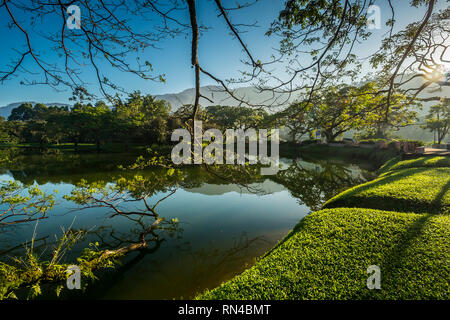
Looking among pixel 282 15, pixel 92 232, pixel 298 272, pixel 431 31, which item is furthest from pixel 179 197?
pixel 431 31

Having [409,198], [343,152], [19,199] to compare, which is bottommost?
[409,198]

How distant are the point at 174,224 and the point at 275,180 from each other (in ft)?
25.9

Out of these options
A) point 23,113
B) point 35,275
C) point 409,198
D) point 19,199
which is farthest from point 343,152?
point 23,113

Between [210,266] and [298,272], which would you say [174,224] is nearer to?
[210,266]

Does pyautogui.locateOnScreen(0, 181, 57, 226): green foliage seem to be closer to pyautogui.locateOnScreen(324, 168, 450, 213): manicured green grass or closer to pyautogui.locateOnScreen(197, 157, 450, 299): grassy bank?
pyautogui.locateOnScreen(197, 157, 450, 299): grassy bank

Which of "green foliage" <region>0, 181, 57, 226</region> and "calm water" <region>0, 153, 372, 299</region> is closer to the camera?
"green foliage" <region>0, 181, 57, 226</region>

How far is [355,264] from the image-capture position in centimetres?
226

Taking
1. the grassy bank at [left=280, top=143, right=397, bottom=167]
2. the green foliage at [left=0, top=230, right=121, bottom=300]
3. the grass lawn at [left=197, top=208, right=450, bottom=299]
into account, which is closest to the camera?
the grass lawn at [left=197, top=208, right=450, bottom=299]

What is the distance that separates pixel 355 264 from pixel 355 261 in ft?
0.20

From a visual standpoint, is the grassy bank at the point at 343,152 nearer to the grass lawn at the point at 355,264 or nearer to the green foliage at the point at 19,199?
the grass lawn at the point at 355,264

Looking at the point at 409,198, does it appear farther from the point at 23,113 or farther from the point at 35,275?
the point at 23,113

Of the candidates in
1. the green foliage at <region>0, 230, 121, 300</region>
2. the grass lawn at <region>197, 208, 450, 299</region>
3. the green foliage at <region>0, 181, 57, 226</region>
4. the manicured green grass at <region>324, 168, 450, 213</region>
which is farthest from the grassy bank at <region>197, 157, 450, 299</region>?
the green foliage at <region>0, 181, 57, 226</region>

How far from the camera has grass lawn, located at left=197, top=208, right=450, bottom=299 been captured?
1904mm

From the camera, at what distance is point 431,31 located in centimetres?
565
